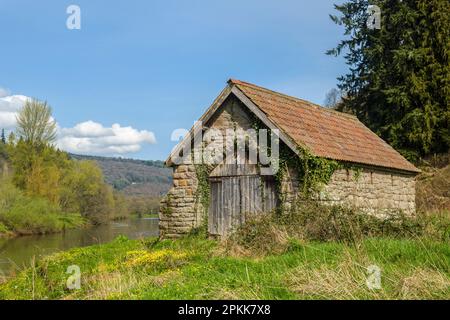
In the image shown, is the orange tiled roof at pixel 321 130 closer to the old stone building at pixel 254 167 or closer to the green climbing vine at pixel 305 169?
the old stone building at pixel 254 167

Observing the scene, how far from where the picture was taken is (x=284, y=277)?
6.68m

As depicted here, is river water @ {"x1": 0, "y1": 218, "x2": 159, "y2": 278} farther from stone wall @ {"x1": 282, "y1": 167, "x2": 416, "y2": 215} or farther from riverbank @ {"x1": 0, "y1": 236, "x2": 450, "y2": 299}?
stone wall @ {"x1": 282, "y1": 167, "x2": 416, "y2": 215}

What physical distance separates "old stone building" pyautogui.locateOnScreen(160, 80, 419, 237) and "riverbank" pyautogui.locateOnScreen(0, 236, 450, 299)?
10.3ft

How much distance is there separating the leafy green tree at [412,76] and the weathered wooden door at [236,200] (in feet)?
42.8

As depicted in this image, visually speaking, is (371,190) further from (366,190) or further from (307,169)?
(307,169)

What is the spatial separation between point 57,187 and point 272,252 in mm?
44131

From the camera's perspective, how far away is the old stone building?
1302 centimetres

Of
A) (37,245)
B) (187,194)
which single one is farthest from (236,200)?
(37,245)

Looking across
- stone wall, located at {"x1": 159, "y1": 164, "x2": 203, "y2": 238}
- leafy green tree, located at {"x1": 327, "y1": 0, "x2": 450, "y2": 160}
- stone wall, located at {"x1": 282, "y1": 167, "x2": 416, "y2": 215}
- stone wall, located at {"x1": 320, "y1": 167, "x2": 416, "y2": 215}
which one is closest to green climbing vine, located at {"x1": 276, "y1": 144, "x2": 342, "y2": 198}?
stone wall, located at {"x1": 282, "y1": 167, "x2": 416, "y2": 215}

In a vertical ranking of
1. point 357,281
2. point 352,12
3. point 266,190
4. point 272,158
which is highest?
point 352,12

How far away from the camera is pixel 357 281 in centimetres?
596

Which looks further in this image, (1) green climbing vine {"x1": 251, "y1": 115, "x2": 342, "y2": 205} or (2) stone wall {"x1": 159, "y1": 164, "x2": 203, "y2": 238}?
(2) stone wall {"x1": 159, "y1": 164, "x2": 203, "y2": 238}
